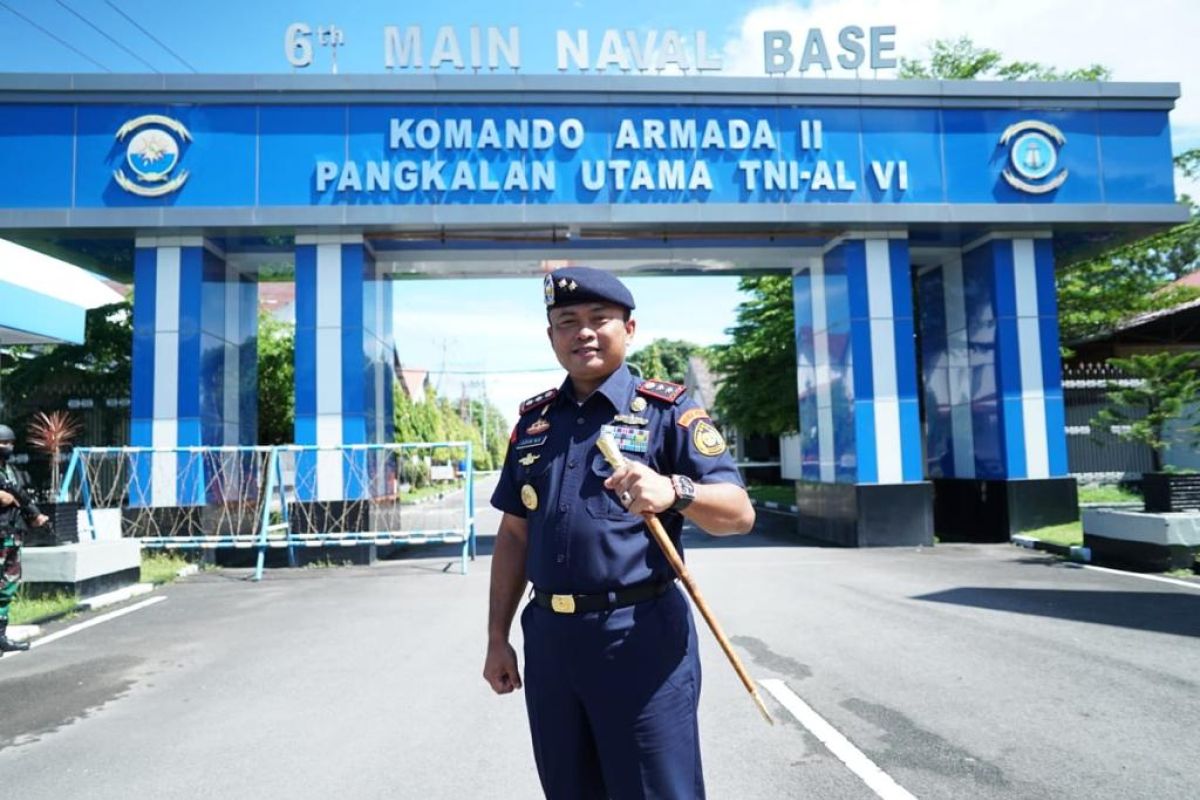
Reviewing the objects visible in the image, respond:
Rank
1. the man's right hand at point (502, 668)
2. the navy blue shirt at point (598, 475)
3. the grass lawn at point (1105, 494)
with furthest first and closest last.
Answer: the grass lawn at point (1105, 494) < the man's right hand at point (502, 668) < the navy blue shirt at point (598, 475)

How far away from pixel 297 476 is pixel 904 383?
9.30 metres

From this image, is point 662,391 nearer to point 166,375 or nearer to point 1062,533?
point 1062,533

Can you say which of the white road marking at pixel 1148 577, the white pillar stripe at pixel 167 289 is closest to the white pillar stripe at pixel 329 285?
the white pillar stripe at pixel 167 289

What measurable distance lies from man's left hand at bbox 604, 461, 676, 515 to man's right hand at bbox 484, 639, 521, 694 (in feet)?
2.56

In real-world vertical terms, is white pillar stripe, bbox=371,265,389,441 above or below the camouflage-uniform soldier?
above

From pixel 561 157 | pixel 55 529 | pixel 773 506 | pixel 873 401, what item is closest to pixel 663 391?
pixel 55 529

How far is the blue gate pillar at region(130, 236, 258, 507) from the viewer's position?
11.0 meters

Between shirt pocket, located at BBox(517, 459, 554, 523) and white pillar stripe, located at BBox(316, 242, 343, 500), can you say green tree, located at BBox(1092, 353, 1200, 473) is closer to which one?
shirt pocket, located at BBox(517, 459, 554, 523)

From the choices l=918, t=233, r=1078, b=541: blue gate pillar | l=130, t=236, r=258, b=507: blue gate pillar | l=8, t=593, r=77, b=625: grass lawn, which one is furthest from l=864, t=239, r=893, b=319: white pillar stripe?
l=8, t=593, r=77, b=625: grass lawn

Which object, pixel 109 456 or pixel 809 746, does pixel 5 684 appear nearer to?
pixel 809 746

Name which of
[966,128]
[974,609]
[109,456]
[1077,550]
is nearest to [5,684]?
[109,456]

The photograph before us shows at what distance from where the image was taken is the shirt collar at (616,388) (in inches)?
86.4

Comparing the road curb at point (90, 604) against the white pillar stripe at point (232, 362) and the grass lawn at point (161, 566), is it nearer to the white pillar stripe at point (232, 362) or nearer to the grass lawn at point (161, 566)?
the grass lawn at point (161, 566)

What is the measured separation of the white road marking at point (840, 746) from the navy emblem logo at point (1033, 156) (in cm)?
1028
